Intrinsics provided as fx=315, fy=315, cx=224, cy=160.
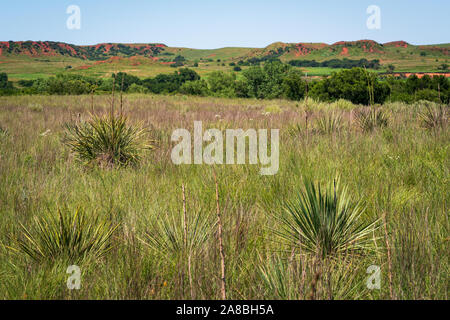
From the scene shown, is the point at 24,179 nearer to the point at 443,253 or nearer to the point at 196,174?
the point at 196,174

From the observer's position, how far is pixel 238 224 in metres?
2.30

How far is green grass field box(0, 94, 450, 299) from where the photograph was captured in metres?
1.67

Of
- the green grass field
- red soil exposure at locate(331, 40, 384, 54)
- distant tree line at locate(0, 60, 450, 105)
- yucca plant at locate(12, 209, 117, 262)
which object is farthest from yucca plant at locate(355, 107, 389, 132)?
red soil exposure at locate(331, 40, 384, 54)

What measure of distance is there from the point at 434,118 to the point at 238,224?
233 inches

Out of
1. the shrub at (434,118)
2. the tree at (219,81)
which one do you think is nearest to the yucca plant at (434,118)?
A: the shrub at (434,118)

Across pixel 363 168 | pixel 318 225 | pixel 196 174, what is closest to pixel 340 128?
pixel 363 168

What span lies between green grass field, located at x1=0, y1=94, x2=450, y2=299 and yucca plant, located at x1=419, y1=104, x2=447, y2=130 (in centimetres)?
89

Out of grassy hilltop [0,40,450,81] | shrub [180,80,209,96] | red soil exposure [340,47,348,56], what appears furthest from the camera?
red soil exposure [340,47,348,56]

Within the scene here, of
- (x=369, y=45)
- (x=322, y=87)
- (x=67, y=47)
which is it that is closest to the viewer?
(x=322, y=87)

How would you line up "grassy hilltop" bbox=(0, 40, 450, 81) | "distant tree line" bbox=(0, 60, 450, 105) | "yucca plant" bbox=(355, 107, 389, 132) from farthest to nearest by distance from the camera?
"grassy hilltop" bbox=(0, 40, 450, 81) → "distant tree line" bbox=(0, 60, 450, 105) → "yucca plant" bbox=(355, 107, 389, 132)

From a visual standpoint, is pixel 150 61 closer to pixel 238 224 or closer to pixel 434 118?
pixel 434 118

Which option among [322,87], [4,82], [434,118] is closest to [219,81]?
[4,82]

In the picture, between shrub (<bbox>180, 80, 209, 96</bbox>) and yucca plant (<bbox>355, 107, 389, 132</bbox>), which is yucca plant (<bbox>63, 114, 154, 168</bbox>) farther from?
shrub (<bbox>180, 80, 209, 96</bbox>)
